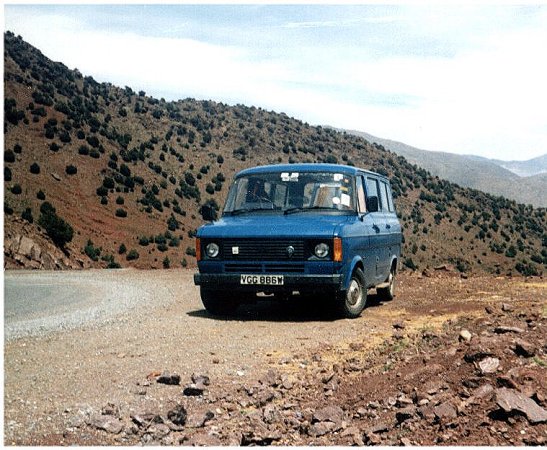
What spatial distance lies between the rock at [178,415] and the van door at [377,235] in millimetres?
6094

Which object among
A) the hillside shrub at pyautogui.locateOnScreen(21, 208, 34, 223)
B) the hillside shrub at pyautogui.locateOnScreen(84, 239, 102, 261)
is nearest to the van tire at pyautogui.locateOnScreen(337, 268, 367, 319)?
the hillside shrub at pyautogui.locateOnScreen(21, 208, 34, 223)

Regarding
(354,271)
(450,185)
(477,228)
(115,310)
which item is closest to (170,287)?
(115,310)

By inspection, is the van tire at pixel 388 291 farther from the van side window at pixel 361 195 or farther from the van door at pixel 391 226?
the van side window at pixel 361 195

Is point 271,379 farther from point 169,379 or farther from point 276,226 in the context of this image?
point 276,226

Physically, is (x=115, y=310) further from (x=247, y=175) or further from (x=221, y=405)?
(x=221, y=405)

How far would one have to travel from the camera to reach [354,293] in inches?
395

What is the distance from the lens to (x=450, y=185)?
85688mm

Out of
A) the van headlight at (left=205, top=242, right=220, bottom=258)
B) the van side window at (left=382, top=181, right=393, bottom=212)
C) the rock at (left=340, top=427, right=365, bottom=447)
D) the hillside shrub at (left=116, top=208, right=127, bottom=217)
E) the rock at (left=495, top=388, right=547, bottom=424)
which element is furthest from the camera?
the hillside shrub at (left=116, top=208, right=127, bottom=217)

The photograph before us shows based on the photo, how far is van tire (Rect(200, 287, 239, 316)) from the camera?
33.7 feet

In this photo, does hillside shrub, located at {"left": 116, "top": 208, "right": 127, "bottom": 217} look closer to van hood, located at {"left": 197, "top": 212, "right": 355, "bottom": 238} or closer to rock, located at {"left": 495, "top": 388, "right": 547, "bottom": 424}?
van hood, located at {"left": 197, "top": 212, "right": 355, "bottom": 238}

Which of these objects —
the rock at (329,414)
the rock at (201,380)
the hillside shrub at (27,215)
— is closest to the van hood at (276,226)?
the rock at (201,380)

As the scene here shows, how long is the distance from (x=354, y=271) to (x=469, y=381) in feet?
16.1

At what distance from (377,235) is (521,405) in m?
6.78

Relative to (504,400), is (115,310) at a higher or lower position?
lower
